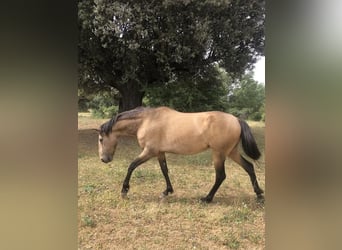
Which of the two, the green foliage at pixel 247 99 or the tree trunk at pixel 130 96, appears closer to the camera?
the green foliage at pixel 247 99

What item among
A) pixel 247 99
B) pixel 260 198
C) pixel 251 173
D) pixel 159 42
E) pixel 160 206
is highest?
pixel 159 42

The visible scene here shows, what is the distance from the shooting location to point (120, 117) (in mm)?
1846

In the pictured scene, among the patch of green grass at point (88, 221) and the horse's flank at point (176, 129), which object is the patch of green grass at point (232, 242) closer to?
the horse's flank at point (176, 129)

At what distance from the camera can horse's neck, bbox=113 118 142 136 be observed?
72.6 inches

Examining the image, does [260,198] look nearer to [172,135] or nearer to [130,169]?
[172,135]

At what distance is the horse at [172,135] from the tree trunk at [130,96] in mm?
28

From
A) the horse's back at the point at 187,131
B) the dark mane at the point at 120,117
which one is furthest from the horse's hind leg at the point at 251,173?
the dark mane at the point at 120,117

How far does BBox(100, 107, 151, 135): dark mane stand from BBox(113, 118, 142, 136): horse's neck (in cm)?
2

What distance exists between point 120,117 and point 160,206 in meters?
0.49

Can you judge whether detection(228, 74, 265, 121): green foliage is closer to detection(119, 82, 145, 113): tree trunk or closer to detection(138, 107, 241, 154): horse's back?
detection(138, 107, 241, 154): horse's back

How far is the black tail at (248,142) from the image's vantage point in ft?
5.73

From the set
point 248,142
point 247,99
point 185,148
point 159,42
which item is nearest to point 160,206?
point 185,148

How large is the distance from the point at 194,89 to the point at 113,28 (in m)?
0.50
